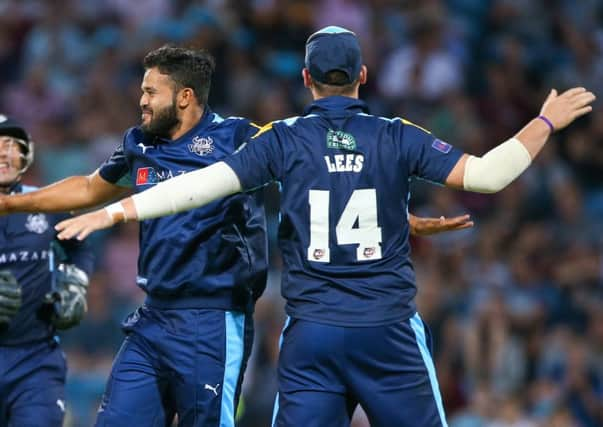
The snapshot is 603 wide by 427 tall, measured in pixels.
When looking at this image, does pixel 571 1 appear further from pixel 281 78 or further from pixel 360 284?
pixel 360 284

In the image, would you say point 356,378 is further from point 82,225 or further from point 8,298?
point 8,298

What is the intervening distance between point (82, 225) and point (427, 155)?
1.43 meters

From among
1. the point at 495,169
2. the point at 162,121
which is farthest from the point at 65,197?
the point at 495,169

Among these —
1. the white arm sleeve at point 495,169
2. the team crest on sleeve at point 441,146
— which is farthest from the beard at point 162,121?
the white arm sleeve at point 495,169

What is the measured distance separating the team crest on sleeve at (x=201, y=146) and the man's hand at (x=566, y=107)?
1.59 meters

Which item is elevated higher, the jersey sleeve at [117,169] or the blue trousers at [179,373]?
the jersey sleeve at [117,169]

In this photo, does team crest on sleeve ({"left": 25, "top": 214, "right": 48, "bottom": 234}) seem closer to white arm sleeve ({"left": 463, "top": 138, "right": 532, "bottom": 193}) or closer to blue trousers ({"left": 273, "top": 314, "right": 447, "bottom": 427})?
blue trousers ({"left": 273, "top": 314, "right": 447, "bottom": 427})

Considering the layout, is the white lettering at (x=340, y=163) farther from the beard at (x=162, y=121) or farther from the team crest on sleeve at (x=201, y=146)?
the beard at (x=162, y=121)

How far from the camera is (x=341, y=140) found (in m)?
5.04

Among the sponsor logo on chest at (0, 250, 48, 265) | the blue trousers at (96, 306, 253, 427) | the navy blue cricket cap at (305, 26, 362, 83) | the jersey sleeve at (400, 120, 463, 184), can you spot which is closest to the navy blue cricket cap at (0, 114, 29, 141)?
the sponsor logo on chest at (0, 250, 48, 265)

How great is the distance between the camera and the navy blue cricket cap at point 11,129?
252 inches

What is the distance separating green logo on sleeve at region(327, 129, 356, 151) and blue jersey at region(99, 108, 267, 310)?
2.63 feet

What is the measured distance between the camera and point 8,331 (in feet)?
20.7

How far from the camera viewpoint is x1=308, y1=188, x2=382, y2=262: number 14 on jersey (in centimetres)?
498
